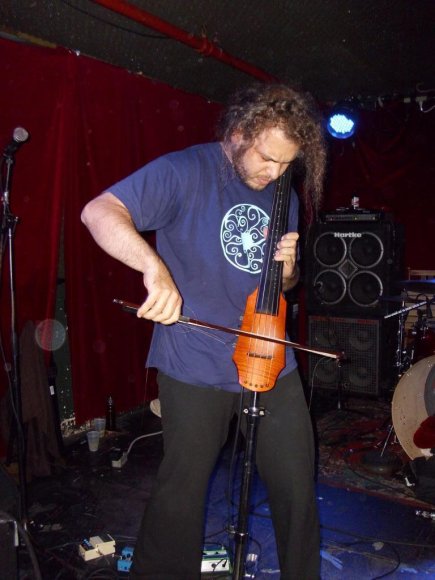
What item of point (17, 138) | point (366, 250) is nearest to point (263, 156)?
point (17, 138)

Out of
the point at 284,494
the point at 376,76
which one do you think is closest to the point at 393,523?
→ the point at 284,494

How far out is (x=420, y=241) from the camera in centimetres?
540

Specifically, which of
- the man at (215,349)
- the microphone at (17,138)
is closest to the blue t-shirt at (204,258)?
the man at (215,349)

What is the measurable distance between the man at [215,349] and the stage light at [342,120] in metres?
3.39

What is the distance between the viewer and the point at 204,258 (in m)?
1.62

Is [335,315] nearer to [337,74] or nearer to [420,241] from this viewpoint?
[420,241]

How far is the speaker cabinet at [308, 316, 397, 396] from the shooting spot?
4578mm

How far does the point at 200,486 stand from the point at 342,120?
4.11 meters

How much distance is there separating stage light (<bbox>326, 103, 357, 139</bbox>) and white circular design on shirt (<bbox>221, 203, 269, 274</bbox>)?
3.52 metres

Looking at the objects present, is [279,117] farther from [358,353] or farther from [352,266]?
[358,353]

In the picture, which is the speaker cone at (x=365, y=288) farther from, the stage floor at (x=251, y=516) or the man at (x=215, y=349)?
the man at (x=215, y=349)

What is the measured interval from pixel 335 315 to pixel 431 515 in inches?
92.7

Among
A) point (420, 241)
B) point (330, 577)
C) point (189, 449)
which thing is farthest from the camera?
point (420, 241)

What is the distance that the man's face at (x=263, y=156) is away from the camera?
158cm
